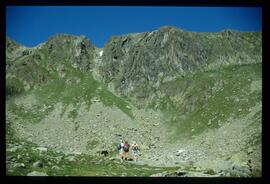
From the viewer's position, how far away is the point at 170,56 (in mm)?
96000

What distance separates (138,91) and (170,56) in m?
10.0

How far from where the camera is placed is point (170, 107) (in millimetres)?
86312

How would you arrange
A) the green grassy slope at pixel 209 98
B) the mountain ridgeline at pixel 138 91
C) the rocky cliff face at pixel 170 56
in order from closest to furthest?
the mountain ridgeline at pixel 138 91
the green grassy slope at pixel 209 98
the rocky cliff face at pixel 170 56

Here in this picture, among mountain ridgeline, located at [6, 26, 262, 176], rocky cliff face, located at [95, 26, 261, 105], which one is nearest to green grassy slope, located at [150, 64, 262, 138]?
mountain ridgeline, located at [6, 26, 262, 176]

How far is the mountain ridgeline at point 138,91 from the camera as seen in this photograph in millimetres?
69062

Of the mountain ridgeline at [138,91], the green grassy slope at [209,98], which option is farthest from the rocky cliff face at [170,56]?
the green grassy slope at [209,98]

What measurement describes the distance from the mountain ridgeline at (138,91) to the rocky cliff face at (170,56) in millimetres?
210

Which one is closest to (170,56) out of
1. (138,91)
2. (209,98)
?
(138,91)

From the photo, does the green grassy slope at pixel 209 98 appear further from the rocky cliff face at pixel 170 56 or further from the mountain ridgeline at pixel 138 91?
the rocky cliff face at pixel 170 56

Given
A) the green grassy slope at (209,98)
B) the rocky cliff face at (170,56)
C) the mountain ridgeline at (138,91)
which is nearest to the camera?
the mountain ridgeline at (138,91)

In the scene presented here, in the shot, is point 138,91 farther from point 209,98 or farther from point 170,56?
point 209,98

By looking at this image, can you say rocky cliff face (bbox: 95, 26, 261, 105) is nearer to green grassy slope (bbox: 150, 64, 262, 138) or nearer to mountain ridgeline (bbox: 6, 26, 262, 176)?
mountain ridgeline (bbox: 6, 26, 262, 176)
